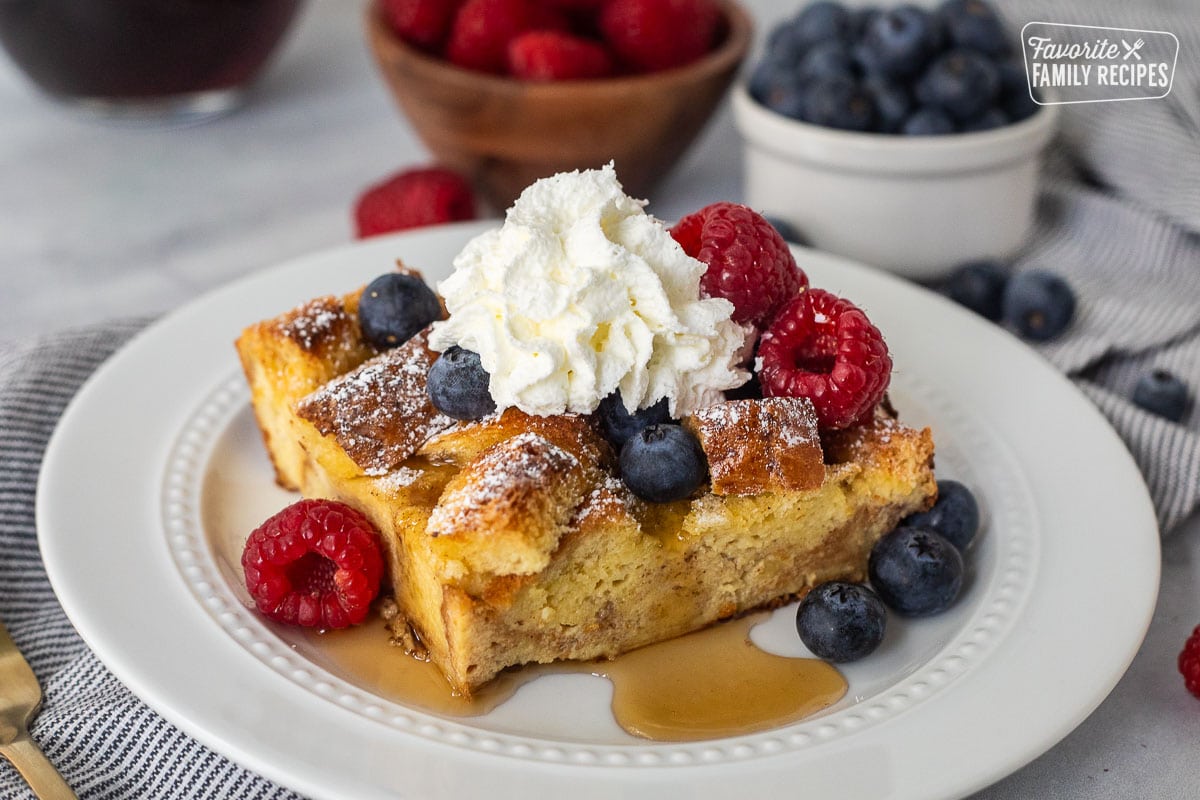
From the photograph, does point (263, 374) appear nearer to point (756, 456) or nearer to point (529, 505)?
point (529, 505)

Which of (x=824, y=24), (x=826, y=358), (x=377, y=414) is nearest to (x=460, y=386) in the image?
(x=377, y=414)

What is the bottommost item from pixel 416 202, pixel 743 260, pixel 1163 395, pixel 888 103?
pixel 1163 395

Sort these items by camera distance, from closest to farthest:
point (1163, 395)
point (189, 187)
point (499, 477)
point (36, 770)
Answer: point (36, 770), point (499, 477), point (1163, 395), point (189, 187)

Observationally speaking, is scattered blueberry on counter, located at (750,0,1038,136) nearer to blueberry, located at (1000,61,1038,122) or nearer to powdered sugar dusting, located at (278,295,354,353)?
blueberry, located at (1000,61,1038,122)

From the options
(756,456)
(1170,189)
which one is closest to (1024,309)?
(1170,189)

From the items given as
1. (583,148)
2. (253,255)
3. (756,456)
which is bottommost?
→ (253,255)

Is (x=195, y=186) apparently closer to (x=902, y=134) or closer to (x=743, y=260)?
(x=902, y=134)

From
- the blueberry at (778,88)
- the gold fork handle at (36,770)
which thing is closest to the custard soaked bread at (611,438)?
the gold fork handle at (36,770)
